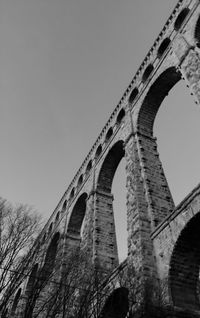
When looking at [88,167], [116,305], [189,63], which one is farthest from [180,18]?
[116,305]

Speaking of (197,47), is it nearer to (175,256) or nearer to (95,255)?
(175,256)

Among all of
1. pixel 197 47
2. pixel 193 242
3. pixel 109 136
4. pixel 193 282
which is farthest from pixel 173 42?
pixel 193 282

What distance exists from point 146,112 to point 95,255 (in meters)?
8.13

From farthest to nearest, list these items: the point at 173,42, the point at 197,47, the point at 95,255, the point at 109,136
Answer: the point at 109,136 < the point at 173,42 < the point at 95,255 < the point at 197,47

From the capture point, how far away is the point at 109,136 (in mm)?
20891

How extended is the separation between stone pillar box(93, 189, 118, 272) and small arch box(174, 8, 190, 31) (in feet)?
33.5

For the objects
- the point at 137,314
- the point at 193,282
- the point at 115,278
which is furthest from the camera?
the point at 115,278

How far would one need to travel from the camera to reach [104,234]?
1588 cm

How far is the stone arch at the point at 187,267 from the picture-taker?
873cm

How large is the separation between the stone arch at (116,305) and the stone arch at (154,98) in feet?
27.1

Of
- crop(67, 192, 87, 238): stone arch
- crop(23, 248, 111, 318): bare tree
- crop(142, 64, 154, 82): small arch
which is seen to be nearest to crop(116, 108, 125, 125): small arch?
crop(142, 64, 154, 82): small arch

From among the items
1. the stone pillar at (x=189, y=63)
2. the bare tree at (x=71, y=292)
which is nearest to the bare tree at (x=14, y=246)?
the bare tree at (x=71, y=292)

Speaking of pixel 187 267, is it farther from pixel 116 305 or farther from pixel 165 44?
pixel 165 44

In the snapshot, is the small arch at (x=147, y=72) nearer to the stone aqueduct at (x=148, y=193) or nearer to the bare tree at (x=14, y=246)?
the stone aqueduct at (x=148, y=193)
